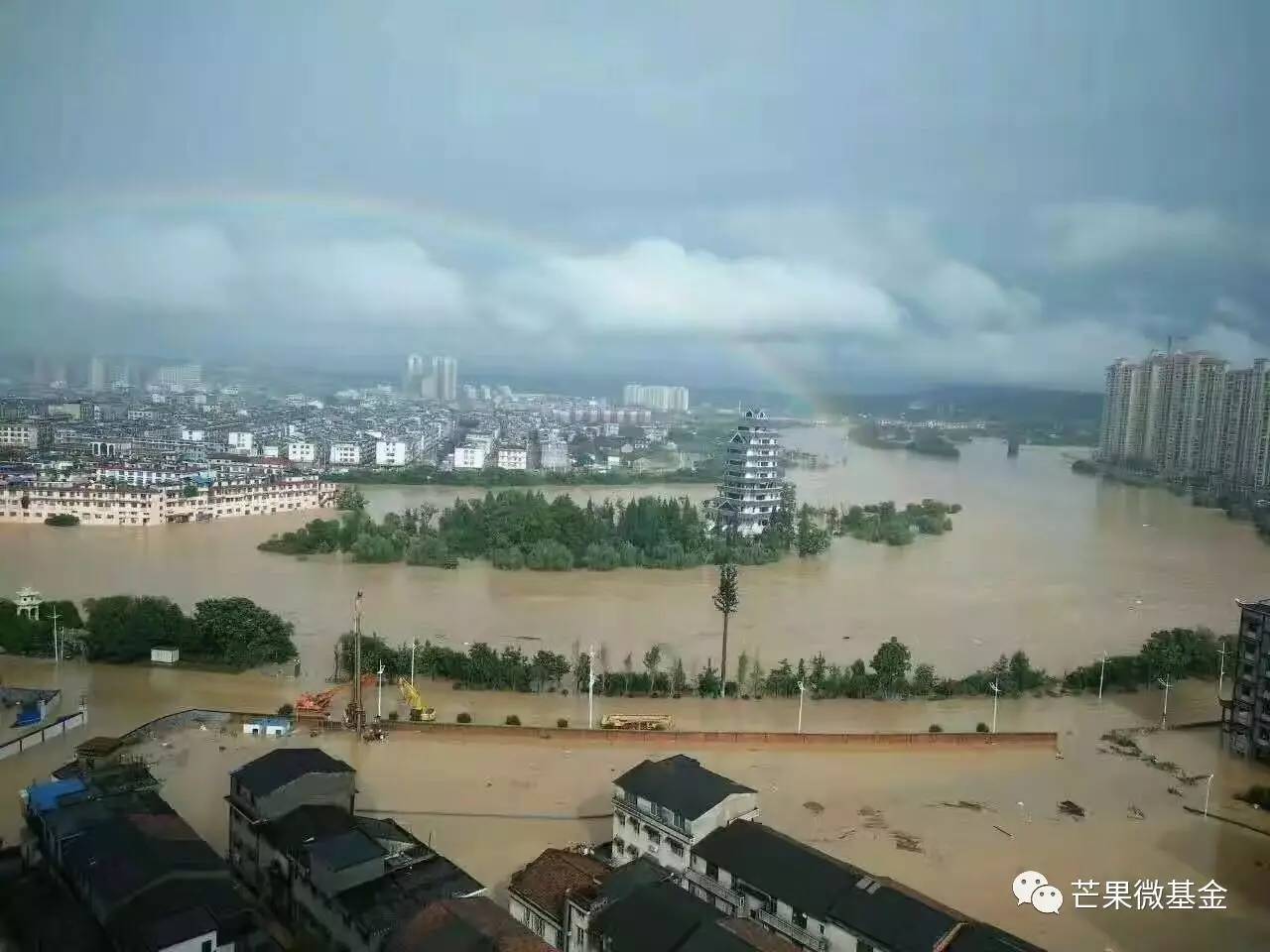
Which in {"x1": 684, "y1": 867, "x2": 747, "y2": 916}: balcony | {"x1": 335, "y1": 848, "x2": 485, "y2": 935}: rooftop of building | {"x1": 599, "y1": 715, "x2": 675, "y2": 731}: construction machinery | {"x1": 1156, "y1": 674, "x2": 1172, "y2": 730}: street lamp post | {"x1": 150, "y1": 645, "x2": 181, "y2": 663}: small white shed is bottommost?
{"x1": 150, "y1": 645, "x2": 181, "y2": 663}: small white shed

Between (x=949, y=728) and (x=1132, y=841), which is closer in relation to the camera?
(x=1132, y=841)

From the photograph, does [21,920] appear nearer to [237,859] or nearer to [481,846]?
[237,859]

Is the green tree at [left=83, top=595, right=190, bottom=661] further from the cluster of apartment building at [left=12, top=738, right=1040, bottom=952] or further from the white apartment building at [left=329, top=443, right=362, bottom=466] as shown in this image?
the white apartment building at [left=329, top=443, right=362, bottom=466]

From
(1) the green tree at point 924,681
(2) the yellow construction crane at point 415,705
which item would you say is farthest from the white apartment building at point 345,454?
(1) the green tree at point 924,681

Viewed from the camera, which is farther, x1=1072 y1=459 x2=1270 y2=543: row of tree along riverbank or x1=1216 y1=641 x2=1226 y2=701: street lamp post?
x1=1072 y1=459 x2=1270 y2=543: row of tree along riverbank

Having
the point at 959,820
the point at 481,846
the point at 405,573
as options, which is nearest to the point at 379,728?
the point at 481,846
